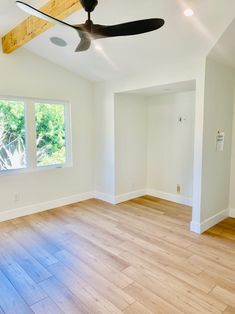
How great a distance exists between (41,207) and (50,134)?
1.32 metres

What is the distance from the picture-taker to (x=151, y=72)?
361 centimetres

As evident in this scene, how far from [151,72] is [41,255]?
298cm

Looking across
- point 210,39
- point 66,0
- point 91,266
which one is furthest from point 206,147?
point 66,0

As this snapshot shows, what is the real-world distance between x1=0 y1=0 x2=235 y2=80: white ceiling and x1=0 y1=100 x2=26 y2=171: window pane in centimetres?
101

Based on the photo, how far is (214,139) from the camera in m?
3.31

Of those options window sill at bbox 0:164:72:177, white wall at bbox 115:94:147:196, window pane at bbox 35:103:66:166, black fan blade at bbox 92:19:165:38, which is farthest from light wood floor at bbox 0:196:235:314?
black fan blade at bbox 92:19:165:38

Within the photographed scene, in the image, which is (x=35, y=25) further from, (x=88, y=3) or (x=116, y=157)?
(x=116, y=157)

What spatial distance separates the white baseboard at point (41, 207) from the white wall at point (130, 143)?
2.48 ft

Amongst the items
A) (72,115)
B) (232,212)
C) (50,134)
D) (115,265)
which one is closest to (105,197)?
(50,134)

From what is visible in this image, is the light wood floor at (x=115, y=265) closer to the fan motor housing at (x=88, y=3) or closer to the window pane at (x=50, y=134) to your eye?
the window pane at (x=50, y=134)

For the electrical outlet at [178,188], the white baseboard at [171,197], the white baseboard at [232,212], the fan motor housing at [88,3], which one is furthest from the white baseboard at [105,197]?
the fan motor housing at [88,3]

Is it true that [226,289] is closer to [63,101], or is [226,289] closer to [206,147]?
[206,147]

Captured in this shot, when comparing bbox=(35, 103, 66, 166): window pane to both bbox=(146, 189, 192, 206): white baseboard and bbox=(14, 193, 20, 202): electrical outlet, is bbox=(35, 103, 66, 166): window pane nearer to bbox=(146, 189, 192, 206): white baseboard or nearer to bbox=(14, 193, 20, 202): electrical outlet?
bbox=(14, 193, 20, 202): electrical outlet

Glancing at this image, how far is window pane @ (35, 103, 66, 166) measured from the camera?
160 inches
